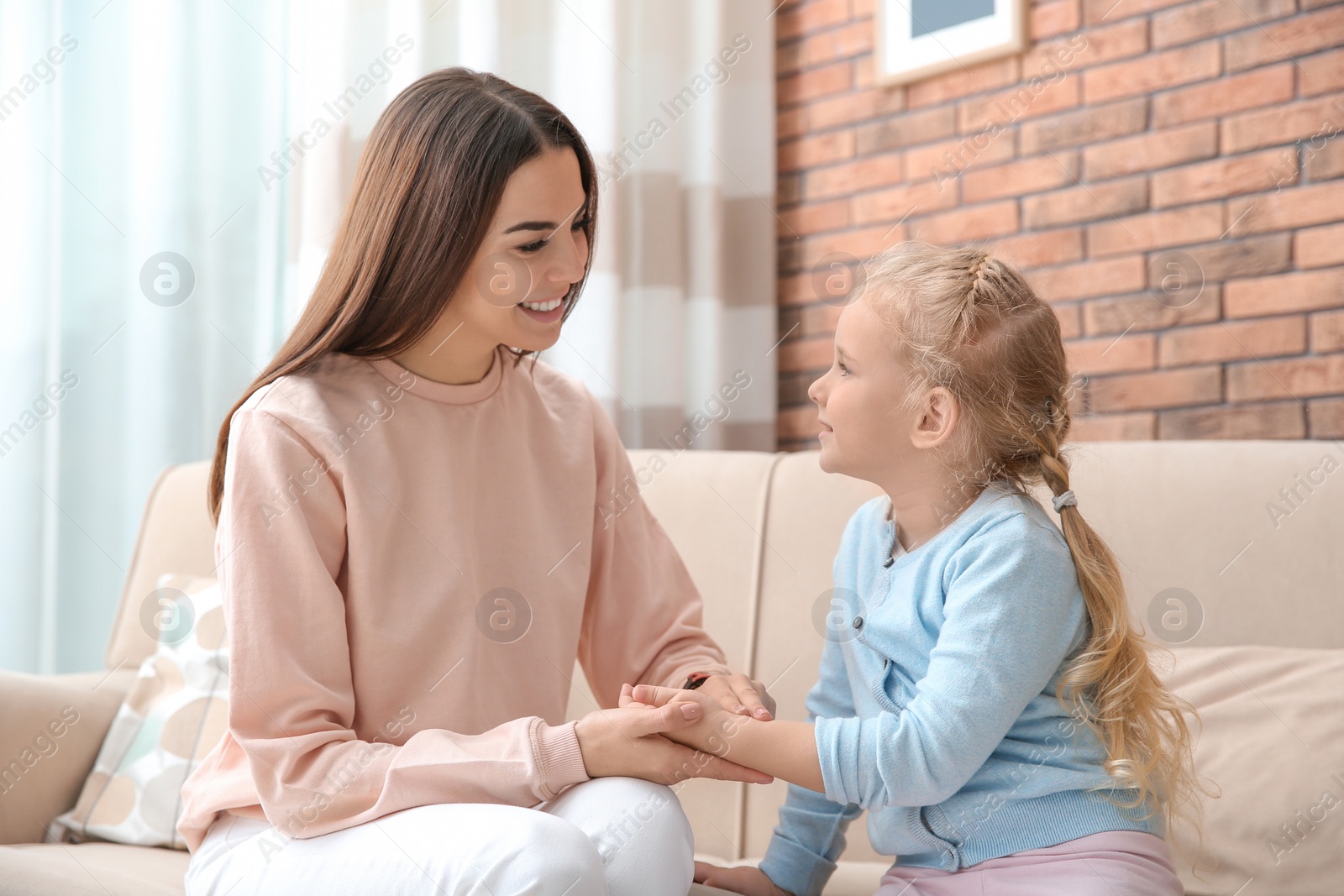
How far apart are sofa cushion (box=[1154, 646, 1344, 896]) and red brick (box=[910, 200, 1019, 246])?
1137mm

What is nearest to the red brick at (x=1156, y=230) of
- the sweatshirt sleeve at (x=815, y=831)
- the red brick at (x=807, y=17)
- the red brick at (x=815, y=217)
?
the red brick at (x=815, y=217)

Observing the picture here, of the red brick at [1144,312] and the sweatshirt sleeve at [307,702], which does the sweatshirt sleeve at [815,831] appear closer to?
the sweatshirt sleeve at [307,702]

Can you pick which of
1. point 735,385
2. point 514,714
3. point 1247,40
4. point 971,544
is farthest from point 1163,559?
point 735,385

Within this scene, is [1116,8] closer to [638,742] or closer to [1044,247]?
[1044,247]

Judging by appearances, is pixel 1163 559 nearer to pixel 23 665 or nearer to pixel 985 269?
pixel 985 269

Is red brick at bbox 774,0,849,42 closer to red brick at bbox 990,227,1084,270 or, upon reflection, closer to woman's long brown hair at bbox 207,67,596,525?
red brick at bbox 990,227,1084,270

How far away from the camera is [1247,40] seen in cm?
200

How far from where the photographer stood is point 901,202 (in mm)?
2467

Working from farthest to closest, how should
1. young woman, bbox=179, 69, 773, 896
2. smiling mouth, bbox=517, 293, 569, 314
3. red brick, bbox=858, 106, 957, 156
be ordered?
red brick, bbox=858, 106, 957, 156, smiling mouth, bbox=517, 293, 569, 314, young woman, bbox=179, 69, 773, 896

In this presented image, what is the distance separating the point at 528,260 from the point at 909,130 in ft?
4.84

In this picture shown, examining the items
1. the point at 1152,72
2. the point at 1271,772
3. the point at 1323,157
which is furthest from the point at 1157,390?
the point at 1271,772

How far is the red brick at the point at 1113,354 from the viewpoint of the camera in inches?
83.7

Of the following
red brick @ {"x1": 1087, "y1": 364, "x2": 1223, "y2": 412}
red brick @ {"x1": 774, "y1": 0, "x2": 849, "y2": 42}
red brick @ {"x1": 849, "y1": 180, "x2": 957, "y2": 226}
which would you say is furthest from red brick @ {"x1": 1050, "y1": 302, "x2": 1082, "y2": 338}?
red brick @ {"x1": 774, "y1": 0, "x2": 849, "y2": 42}

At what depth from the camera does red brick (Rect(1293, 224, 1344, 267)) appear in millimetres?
1910
